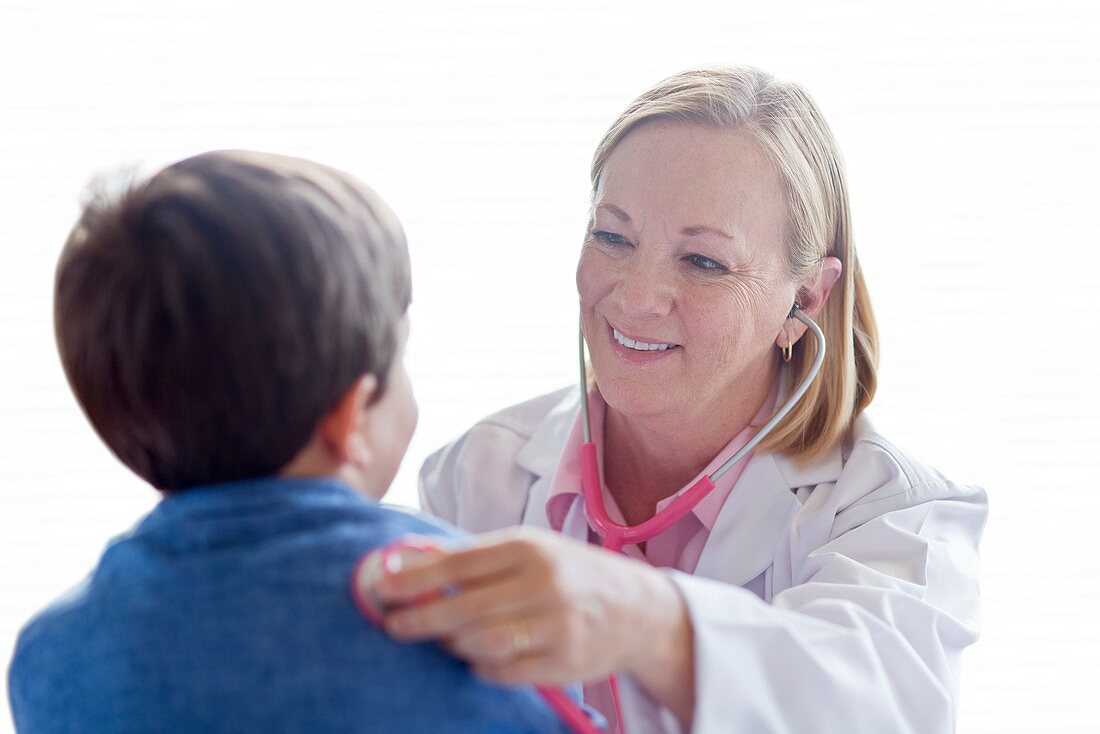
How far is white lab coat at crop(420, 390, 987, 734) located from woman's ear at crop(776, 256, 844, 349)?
0.52 ft

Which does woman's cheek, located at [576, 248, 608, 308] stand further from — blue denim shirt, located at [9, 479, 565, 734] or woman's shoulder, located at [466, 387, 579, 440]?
blue denim shirt, located at [9, 479, 565, 734]

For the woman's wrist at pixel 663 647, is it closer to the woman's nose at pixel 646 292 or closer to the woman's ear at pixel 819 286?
the woman's nose at pixel 646 292

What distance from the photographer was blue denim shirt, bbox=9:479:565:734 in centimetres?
74

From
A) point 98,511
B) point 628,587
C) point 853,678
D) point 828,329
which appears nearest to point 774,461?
point 828,329

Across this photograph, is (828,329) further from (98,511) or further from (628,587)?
(98,511)

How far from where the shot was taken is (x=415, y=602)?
0.74 m

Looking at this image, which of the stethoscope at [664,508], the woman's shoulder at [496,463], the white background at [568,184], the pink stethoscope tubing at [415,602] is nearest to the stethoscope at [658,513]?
the stethoscope at [664,508]

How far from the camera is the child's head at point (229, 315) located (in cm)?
76

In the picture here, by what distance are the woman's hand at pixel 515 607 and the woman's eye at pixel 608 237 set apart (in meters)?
0.75

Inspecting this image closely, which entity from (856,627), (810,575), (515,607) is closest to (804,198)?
(810,575)

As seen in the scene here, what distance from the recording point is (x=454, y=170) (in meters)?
2.30

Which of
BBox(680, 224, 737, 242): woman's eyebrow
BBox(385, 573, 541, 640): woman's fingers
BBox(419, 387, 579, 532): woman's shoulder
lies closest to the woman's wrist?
BBox(385, 573, 541, 640): woman's fingers

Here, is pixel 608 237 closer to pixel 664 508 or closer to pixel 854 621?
Answer: pixel 664 508

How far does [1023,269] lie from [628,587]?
161 centimetres
